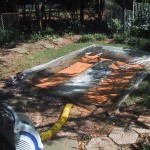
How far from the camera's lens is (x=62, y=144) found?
5234mm

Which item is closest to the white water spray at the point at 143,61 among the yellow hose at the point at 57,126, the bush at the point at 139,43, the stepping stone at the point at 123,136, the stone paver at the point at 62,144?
the bush at the point at 139,43

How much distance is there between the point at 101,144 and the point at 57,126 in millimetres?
876

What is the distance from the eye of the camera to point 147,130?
5.43 metres

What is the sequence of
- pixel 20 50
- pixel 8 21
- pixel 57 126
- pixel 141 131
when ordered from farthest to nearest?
pixel 8 21
pixel 20 50
pixel 57 126
pixel 141 131

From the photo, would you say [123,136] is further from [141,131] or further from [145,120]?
[145,120]

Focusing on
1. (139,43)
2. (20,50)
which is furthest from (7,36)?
(139,43)

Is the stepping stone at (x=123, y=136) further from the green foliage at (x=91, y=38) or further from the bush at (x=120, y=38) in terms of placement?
the green foliage at (x=91, y=38)

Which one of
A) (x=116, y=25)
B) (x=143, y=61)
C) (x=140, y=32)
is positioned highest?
(x=116, y=25)

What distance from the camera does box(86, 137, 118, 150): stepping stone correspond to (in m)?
5.04

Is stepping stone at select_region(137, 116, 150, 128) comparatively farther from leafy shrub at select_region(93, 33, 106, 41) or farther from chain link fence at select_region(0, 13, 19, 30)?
chain link fence at select_region(0, 13, 19, 30)

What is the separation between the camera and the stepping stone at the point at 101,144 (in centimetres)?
504

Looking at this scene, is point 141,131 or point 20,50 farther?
point 20,50

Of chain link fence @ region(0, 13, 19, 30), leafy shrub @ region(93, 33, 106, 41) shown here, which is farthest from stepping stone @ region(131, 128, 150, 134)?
chain link fence @ region(0, 13, 19, 30)

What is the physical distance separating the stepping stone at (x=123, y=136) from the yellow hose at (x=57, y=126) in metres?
0.88
